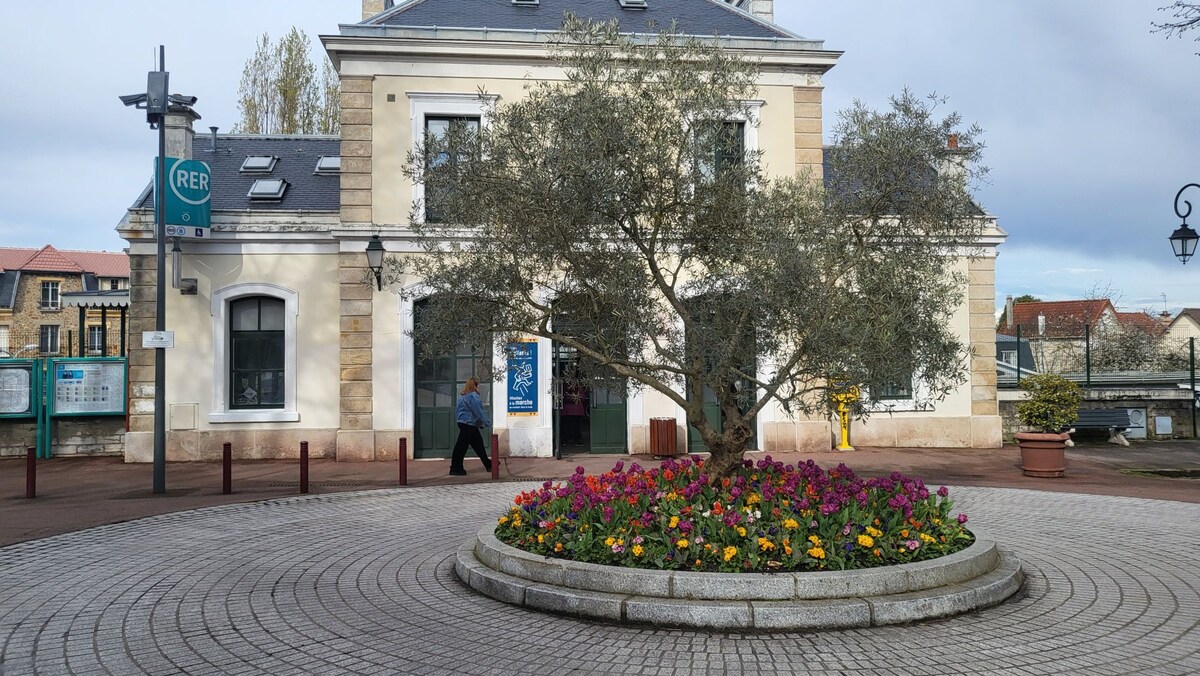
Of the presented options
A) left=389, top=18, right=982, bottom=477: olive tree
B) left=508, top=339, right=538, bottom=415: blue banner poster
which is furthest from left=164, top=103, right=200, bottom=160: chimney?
left=389, top=18, right=982, bottom=477: olive tree

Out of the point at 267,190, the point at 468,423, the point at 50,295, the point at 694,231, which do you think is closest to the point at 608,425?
the point at 468,423

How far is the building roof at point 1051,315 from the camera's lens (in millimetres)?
37531

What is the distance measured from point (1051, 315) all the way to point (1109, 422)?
29727 millimetres

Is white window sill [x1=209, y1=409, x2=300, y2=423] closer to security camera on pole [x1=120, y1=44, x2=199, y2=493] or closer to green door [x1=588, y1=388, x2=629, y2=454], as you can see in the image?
security camera on pole [x1=120, y1=44, x2=199, y2=493]

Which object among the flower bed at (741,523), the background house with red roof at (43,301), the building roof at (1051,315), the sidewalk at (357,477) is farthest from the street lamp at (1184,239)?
the background house with red roof at (43,301)

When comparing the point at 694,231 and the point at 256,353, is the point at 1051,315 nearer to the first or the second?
the point at 256,353

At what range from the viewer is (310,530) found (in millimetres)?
9031

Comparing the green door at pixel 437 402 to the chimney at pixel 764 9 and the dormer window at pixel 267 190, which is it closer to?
the dormer window at pixel 267 190

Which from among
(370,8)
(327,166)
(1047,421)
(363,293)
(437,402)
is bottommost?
(1047,421)

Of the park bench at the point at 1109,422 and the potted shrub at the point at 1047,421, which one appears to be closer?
the potted shrub at the point at 1047,421

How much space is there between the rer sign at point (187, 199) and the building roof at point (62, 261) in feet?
137

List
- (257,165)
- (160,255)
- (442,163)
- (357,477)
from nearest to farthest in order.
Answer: (442,163)
(160,255)
(357,477)
(257,165)

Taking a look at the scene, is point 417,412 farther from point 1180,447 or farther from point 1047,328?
point 1047,328

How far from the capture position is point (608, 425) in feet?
55.2
